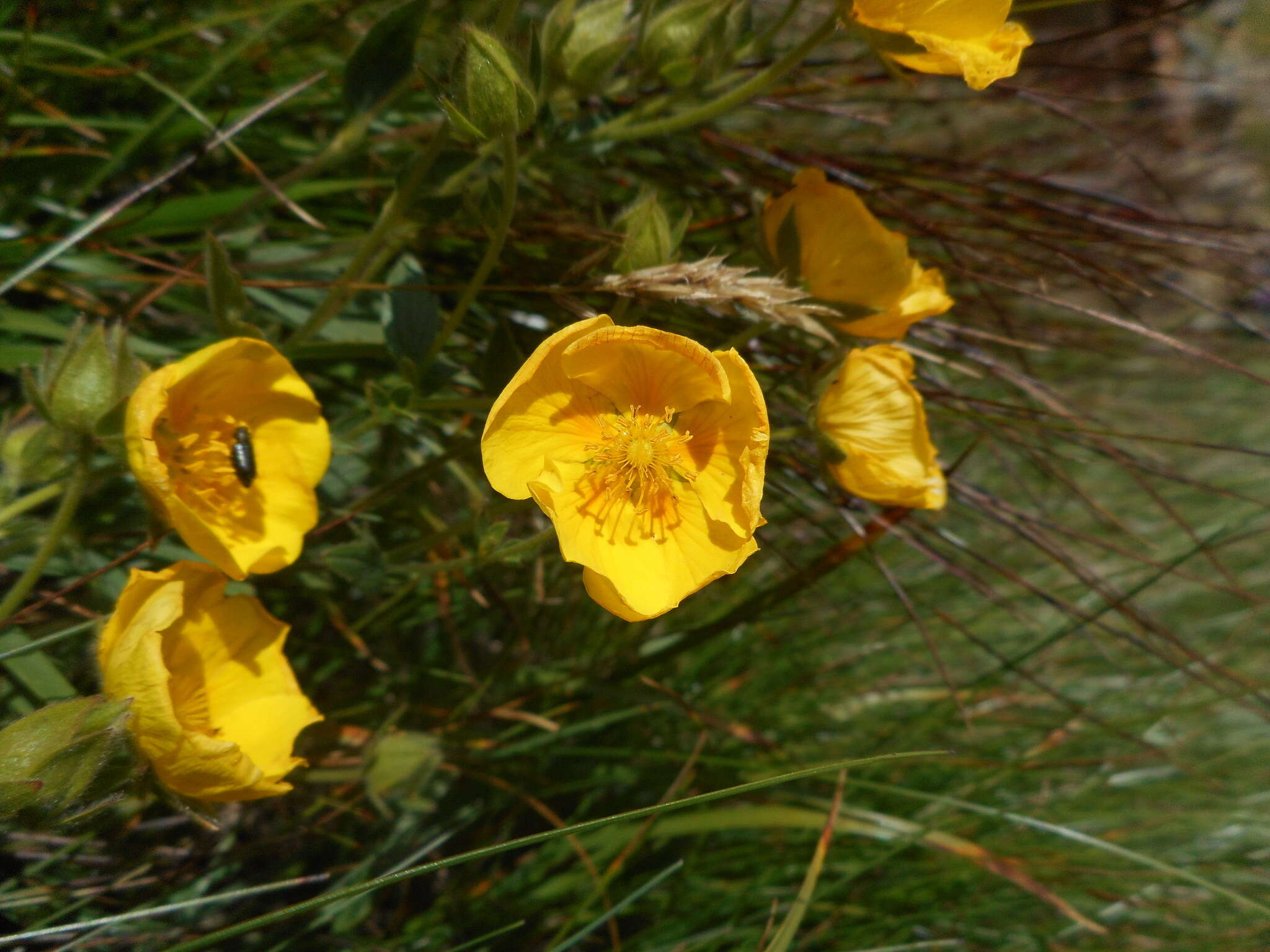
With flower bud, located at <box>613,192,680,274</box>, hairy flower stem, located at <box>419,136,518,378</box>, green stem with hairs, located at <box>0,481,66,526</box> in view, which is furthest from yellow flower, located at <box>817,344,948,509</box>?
green stem with hairs, located at <box>0,481,66,526</box>

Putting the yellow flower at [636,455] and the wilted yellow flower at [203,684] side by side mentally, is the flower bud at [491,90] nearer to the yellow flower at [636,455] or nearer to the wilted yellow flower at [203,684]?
the yellow flower at [636,455]

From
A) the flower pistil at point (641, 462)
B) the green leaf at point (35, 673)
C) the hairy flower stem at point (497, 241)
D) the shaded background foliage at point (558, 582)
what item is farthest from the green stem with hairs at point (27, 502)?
the flower pistil at point (641, 462)

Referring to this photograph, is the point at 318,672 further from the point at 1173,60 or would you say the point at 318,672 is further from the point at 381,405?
the point at 1173,60

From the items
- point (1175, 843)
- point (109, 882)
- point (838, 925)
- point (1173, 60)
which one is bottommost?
point (1175, 843)

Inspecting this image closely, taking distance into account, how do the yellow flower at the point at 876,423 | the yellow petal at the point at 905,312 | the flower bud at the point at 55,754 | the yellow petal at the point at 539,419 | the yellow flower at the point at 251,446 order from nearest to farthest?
1. the flower bud at the point at 55,754
2. the yellow petal at the point at 539,419
3. the yellow flower at the point at 251,446
4. the yellow flower at the point at 876,423
5. the yellow petal at the point at 905,312

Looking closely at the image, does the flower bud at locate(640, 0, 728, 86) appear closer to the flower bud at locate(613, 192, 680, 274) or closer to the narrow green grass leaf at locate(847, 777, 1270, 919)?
the flower bud at locate(613, 192, 680, 274)

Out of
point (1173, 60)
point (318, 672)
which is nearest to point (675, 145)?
point (318, 672)
